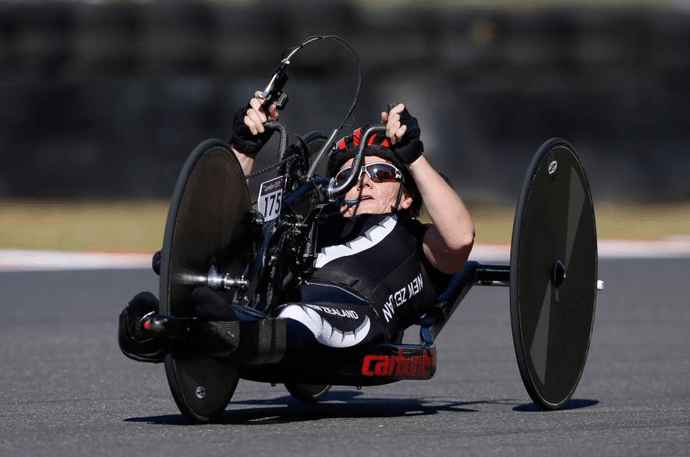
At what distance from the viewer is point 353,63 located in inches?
614

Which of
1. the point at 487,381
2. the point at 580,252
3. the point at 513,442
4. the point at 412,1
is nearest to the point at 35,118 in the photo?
the point at 412,1

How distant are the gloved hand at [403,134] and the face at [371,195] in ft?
1.28

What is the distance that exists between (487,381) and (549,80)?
9.65m

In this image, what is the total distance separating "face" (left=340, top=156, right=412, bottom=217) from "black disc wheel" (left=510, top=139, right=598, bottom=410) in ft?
1.87

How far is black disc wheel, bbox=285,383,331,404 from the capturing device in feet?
18.1

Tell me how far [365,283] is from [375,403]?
879 millimetres

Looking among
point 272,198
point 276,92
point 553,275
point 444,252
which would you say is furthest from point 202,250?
point 553,275

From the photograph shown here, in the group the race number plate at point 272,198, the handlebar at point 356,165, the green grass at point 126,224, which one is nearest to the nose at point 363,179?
the handlebar at point 356,165

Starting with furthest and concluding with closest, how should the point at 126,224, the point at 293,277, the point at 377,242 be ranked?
the point at 126,224 → the point at 377,242 → the point at 293,277

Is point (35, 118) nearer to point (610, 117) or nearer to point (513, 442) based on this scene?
point (610, 117)

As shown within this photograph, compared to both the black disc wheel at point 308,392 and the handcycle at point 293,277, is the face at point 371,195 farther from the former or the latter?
the black disc wheel at point 308,392

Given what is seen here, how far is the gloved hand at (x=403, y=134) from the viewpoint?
483 cm

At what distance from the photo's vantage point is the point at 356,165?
16.2ft

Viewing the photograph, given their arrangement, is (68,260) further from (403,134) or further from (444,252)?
(403,134)
